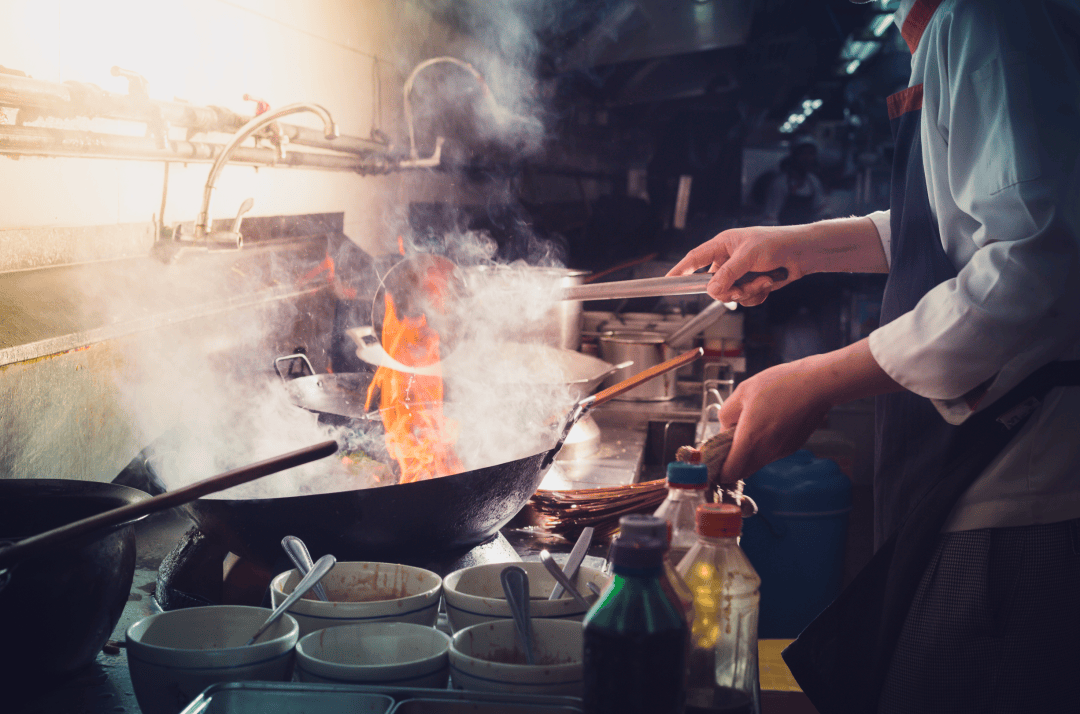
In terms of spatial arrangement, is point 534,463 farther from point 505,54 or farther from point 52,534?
point 505,54

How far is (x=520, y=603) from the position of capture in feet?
3.04

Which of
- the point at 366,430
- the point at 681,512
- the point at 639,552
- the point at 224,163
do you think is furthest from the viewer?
the point at 224,163

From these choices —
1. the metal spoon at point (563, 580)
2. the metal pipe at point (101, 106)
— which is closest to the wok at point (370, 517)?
the metal spoon at point (563, 580)

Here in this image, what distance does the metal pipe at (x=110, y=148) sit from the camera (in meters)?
1.68

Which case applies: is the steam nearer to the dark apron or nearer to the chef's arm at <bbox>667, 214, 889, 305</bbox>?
the chef's arm at <bbox>667, 214, 889, 305</bbox>

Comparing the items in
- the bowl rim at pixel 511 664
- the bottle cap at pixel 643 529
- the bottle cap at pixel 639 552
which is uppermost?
the bottle cap at pixel 643 529

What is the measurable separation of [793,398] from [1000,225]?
373 mm

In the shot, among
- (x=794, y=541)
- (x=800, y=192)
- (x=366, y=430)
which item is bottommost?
(x=794, y=541)

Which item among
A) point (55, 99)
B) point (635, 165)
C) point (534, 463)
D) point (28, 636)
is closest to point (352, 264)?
point (55, 99)

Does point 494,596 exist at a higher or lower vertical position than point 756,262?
lower

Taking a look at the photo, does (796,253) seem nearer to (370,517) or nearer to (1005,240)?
(1005,240)

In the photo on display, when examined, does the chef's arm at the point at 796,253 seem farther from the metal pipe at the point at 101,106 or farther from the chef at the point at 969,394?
the metal pipe at the point at 101,106

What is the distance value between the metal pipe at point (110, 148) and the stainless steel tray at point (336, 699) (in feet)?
4.65

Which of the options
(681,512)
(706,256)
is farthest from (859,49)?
(681,512)
